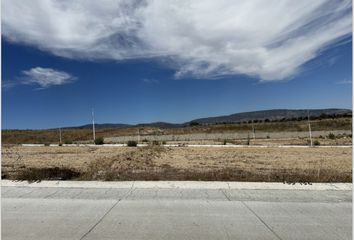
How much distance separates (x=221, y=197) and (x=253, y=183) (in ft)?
5.68

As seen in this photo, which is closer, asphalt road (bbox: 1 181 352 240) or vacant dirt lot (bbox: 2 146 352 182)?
asphalt road (bbox: 1 181 352 240)

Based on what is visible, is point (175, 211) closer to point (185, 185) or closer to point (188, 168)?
point (185, 185)

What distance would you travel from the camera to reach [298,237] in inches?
228

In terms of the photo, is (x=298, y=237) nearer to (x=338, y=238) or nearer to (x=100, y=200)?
(x=338, y=238)

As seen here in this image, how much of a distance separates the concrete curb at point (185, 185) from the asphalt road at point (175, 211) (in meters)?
0.02

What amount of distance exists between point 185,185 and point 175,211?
2.63 meters

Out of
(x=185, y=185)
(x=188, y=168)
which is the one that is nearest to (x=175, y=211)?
(x=185, y=185)

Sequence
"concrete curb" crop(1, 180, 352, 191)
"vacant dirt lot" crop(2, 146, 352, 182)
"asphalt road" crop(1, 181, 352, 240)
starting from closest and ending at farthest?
"asphalt road" crop(1, 181, 352, 240) → "concrete curb" crop(1, 180, 352, 191) → "vacant dirt lot" crop(2, 146, 352, 182)

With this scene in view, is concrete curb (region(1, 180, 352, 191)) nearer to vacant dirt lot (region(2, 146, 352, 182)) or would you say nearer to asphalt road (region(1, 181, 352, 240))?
asphalt road (region(1, 181, 352, 240))

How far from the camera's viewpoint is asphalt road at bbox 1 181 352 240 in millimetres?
5988

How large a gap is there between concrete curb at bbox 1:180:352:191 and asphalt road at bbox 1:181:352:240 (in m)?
0.02

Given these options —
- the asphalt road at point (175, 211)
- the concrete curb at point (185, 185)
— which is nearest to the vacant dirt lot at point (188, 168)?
the concrete curb at point (185, 185)

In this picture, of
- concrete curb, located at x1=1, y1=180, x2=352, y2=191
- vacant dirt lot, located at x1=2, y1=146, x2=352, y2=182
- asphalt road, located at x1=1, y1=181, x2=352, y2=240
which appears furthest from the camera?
vacant dirt lot, located at x1=2, y1=146, x2=352, y2=182

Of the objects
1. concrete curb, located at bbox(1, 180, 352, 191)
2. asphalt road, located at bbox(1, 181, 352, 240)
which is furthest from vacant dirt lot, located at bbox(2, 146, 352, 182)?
asphalt road, located at bbox(1, 181, 352, 240)
